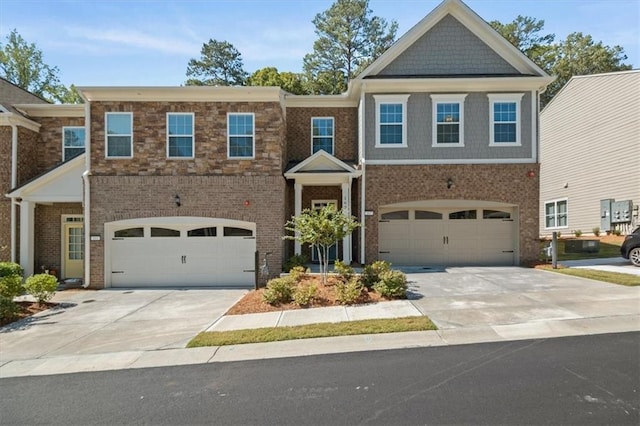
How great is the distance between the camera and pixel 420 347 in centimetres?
628

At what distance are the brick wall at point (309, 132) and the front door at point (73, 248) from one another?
377 inches

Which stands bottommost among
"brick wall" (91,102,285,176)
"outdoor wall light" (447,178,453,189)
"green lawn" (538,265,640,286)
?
"green lawn" (538,265,640,286)

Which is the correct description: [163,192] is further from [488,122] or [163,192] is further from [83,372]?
[488,122]

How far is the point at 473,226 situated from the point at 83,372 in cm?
1365

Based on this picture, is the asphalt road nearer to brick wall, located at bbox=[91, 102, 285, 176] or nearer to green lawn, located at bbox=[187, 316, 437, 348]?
green lawn, located at bbox=[187, 316, 437, 348]

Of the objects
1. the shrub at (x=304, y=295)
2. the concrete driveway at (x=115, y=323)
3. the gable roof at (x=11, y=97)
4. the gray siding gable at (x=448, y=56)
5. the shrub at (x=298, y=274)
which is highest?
the gray siding gable at (x=448, y=56)

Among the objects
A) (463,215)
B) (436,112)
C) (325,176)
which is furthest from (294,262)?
(436,112)

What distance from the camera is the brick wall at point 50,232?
51.5 feet

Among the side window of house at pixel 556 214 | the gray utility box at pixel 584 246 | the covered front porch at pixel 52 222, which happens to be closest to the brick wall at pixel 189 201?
the covered front porch at pixel 52 222

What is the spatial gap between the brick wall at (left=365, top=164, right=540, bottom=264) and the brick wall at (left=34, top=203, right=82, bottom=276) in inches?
487

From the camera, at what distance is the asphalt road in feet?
13.7

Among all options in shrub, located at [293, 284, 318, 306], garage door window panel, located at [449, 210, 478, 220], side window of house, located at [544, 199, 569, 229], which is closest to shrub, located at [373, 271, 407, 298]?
shrub, located at [293, 284, 318, 306]

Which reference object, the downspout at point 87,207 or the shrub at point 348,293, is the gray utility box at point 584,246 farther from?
the downspout at point 87,207

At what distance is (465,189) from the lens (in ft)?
47.9
